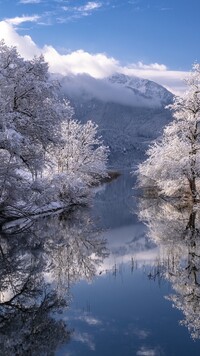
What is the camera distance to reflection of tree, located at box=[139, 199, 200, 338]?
14.0 m

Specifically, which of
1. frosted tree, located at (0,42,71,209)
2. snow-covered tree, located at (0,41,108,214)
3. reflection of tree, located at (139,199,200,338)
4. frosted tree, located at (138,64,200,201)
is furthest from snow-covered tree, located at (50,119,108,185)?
frosted tree, located at (0,42,71,209)

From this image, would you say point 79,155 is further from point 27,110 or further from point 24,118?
point 24,118

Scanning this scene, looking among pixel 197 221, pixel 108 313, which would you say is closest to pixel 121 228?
pixel 197 221

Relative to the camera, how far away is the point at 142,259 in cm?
2159

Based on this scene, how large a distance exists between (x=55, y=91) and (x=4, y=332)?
17.8 m

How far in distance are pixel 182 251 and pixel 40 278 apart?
7877 mm

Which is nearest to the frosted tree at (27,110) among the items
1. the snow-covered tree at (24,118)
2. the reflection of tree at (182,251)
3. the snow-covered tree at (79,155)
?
the snow-covered tree at (24,118)

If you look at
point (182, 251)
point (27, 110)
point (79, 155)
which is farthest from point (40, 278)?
point (79, 155)

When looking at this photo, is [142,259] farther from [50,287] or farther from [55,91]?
[55,91]

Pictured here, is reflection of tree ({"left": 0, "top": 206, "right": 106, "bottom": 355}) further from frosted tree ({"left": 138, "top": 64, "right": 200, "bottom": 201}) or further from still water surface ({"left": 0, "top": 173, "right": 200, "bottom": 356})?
frosted tree ({"left": 138, "top": 64, "right": 200, "bottom": 201})

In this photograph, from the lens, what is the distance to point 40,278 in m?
17.0

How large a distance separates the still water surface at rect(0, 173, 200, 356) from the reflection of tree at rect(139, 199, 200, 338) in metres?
0.04

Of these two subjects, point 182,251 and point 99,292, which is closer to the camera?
point 99,292

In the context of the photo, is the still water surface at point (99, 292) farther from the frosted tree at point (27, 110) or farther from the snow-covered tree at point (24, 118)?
the frosted tree at point (27, 110)
